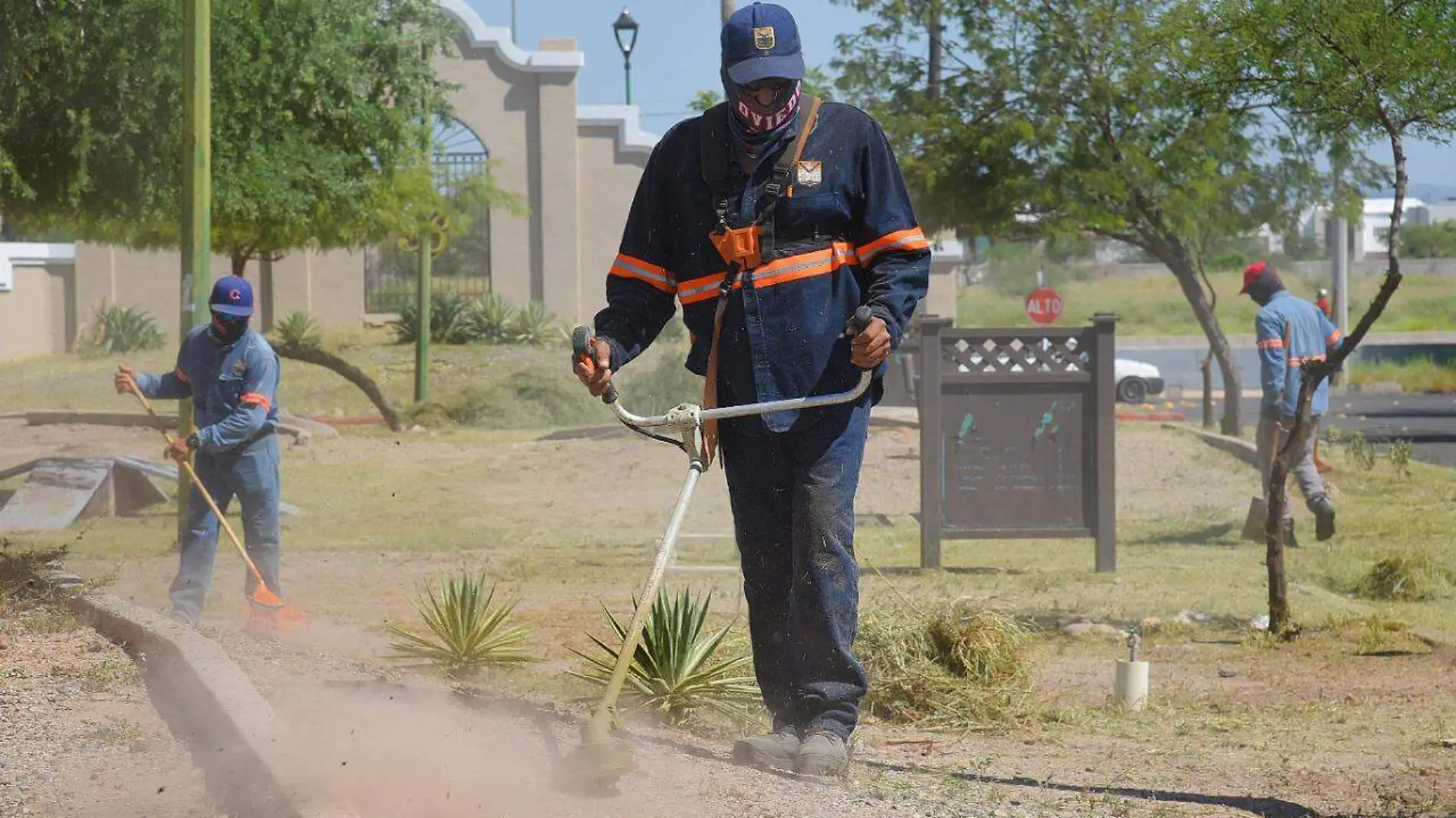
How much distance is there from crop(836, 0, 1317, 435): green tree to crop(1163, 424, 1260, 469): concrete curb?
4.73 feet

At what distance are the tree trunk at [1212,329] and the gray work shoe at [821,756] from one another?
14722 mm

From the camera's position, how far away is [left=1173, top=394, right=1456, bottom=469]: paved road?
2034cm

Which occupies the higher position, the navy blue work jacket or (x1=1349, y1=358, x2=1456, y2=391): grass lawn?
the navy blue work jacket

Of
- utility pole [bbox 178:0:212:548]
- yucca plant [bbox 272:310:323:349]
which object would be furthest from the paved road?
yucca plant [bbox 272:310:323:349]

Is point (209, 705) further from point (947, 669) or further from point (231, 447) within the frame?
point (231, 447)

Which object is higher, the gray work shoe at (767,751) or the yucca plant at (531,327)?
the yucca plant at (531,327)

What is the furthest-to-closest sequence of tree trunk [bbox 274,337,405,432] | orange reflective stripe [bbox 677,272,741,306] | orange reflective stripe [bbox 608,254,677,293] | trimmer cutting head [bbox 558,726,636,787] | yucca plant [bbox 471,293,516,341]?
1. yucca plant [bbox 471,293,516,341]
2. tree trunk [bbox 274,337,405,432]
3. orange reflective stripe [bbox 608,254,677,293]
4. orange reflective stripe [bbox 677,272,741,306]
5. trimmer cutting head [bbox 558,726,636,787]

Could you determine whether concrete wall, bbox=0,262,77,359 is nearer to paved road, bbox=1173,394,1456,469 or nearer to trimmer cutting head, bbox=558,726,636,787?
paved road, bbox=1173,394,1456,469

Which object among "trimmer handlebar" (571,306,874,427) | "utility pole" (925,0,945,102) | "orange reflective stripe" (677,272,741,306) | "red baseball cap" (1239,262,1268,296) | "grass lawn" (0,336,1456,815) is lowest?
"grass lawn" (0,336,1456,815)

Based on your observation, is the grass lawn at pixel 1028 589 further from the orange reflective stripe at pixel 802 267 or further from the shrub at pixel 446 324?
the shrub at pixel 446 324

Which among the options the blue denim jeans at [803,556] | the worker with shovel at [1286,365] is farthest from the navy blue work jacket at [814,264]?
the worker with shovel at [1286,365]

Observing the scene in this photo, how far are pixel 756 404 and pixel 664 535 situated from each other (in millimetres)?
474

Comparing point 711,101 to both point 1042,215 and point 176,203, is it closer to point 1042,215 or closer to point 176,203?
point 1042,215

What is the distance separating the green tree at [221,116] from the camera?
11.4 metres
